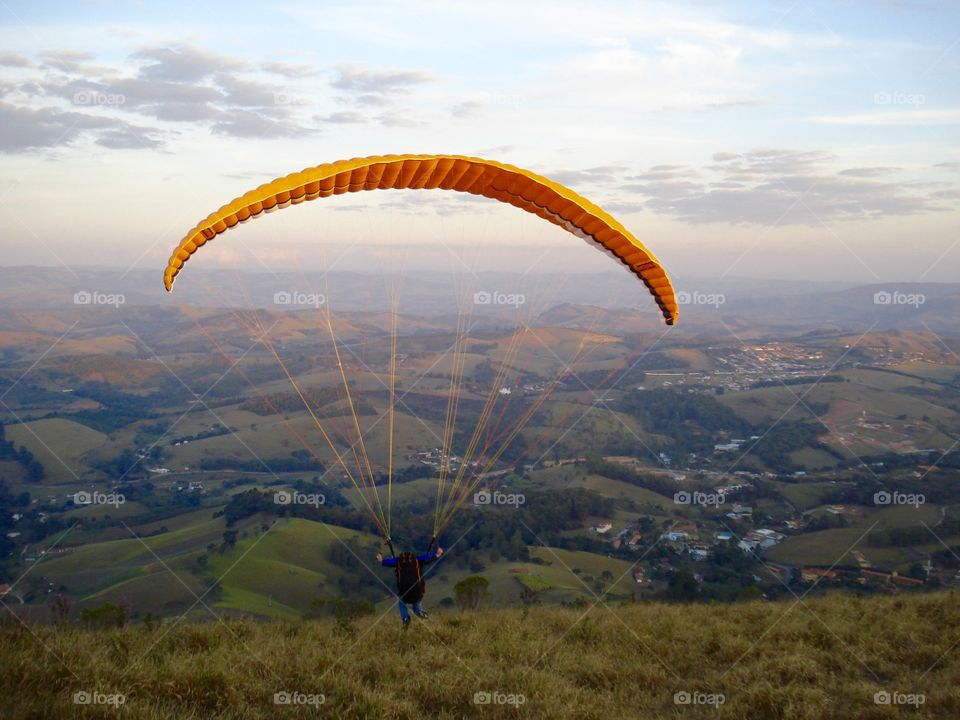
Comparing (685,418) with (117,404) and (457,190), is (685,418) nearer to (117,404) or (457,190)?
(457,190)

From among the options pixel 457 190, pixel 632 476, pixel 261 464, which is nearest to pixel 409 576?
pixel 457 190

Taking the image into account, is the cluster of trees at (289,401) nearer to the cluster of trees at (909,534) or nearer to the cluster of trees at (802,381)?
the cluster of trees at (909,534)

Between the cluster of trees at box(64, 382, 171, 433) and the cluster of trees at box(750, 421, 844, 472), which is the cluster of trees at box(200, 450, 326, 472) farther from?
the cluster of trees at box(750, 421, 844, 472)

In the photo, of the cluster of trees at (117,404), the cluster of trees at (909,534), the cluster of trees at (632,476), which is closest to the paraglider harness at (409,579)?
the cluster of trees at (909,534)

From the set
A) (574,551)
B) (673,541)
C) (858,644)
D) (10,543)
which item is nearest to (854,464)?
(673,541)

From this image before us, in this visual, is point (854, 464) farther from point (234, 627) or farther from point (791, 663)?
point (234, 627)
